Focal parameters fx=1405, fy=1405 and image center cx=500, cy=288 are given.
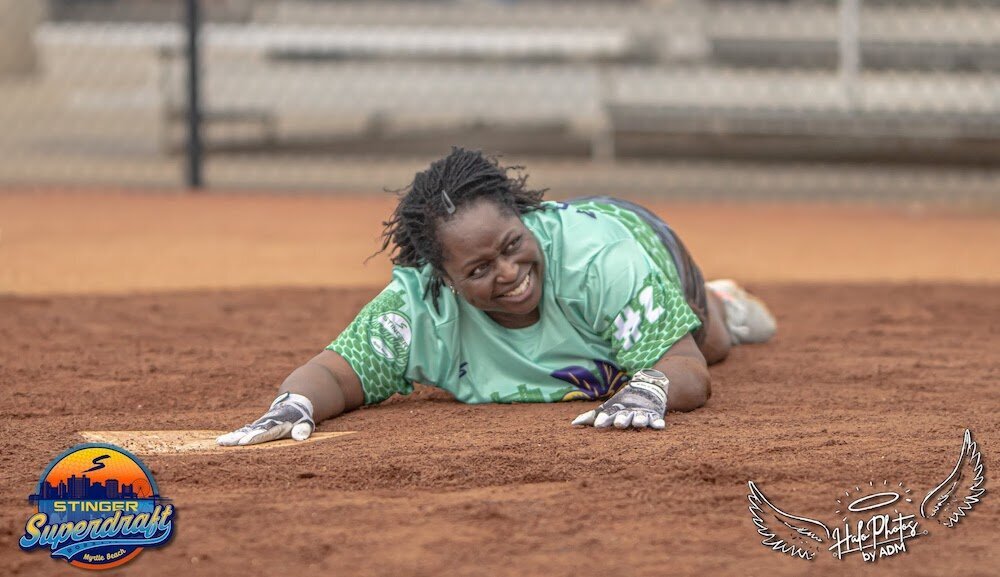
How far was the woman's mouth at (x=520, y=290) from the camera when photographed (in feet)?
12.2

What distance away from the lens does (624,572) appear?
2.50m

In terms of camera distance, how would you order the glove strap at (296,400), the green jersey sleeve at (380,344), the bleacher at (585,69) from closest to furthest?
the glove strap at (296,400), the green jersey sleeve at (380,344), the bleacher at (585,69)

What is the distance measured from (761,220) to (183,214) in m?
4.00

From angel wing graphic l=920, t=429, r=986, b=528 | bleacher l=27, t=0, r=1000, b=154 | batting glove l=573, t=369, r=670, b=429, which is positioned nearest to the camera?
angel wing graphic l=920, t=429, r=986, b=528

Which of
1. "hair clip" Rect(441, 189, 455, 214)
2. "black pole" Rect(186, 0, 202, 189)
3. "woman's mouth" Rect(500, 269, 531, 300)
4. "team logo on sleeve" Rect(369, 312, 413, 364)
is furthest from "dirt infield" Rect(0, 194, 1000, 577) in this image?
"black pole" Rect(186, 0, 202, 189)

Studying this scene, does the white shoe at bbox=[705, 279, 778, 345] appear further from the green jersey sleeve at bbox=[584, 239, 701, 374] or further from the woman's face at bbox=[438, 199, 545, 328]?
the woman's face at bbox=[438, 199, 545, 328]

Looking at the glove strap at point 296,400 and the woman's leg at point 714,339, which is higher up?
the glove strap at point 296,400

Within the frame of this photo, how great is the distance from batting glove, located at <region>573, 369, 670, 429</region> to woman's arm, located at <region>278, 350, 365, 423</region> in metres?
0.66

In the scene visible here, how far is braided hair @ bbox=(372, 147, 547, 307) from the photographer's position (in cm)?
374

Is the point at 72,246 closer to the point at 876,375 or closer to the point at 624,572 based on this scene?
the point at 876,375

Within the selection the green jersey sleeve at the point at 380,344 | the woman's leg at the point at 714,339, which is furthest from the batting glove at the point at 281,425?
the woman's leg at the point at 714,339

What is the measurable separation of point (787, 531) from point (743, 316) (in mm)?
2347

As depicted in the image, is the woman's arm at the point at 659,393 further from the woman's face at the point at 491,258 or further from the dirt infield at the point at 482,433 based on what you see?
the woman's face at the point at 491,258

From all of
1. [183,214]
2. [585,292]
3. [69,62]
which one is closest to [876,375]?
[585,292]
